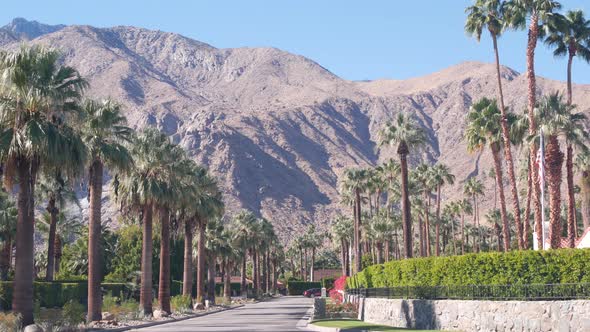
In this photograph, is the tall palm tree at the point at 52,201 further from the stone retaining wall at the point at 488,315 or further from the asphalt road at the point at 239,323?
the stone retaining wall at the point at 488,315

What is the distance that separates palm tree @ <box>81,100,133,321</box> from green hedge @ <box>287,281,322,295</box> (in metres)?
117

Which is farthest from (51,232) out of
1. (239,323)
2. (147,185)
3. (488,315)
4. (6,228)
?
(488,315)

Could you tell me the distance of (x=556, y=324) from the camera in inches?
1014

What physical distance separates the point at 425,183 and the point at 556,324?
76.2 meters

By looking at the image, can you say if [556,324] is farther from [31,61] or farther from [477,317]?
[31,61]

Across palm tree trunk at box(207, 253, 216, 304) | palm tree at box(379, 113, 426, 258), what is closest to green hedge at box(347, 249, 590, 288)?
palm tree at box(379, 113, 426, 258)

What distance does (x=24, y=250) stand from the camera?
1164 inches

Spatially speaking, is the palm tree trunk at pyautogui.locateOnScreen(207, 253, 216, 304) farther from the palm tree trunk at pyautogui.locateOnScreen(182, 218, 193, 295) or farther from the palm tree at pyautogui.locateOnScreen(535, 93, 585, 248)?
the palm tree at pyautogui.locateOnScreen(535, 93, 585, 248)

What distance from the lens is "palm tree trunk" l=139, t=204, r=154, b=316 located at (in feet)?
157

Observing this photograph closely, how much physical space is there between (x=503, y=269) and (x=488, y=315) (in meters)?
1.79

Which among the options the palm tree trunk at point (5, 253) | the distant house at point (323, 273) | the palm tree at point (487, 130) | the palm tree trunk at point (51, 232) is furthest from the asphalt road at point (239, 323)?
the distant house at point (323, 273)

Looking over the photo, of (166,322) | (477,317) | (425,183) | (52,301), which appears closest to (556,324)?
(477,317)

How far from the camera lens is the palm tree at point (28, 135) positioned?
2889 cm

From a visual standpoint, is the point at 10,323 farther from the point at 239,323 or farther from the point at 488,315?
the point at 488,315
